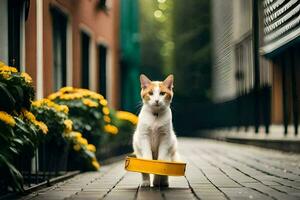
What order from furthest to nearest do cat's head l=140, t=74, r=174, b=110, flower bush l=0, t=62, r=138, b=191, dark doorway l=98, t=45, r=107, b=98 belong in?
dark doorway l=98, t=45, r=107, b=98 < cat's head l=140, t=74, r=174, b=110 < flower bush l=0, t=62, r=138, b=191

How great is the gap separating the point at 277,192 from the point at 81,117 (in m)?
3.68

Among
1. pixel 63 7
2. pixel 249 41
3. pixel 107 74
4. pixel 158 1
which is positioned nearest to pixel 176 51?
pixel 158 1

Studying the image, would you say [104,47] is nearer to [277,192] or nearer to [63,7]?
[63,7]

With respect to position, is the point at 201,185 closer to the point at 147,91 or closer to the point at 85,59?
the point at 147,91

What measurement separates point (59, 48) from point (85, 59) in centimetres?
251

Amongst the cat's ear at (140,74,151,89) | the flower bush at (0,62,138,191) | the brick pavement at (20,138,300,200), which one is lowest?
the brick pavement at (20,138,300,200)

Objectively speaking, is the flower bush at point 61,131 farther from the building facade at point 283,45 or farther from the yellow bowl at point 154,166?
the building facade at point 283,45

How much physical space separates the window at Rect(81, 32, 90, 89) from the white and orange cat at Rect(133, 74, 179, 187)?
21.0 feet

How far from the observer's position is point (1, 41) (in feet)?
22.4

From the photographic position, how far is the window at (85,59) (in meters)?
12.3

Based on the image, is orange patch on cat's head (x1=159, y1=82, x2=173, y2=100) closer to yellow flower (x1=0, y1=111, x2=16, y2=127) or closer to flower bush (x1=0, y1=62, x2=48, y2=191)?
flower bush (x1=0, y1=62, x2=48, y2=191)

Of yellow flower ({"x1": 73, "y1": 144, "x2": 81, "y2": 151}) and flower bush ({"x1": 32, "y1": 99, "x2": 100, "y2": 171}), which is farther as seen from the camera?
yellow flower ({"x1": 73, "y1": 144, "x2": 81, "y2": 151})

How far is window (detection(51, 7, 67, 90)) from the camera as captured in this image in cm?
988

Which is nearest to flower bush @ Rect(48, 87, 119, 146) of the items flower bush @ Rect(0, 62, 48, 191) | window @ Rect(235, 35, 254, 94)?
flower bush @ Rect(0, 62, 48, 191)
